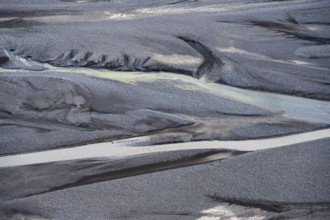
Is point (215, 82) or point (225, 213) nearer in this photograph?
point (225, 213)

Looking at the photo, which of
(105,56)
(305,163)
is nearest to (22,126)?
(105,56)

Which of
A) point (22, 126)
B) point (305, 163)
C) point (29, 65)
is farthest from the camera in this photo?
point (29, 65)

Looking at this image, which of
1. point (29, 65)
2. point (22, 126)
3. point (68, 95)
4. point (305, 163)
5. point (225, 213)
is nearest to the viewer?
point (225, 213)

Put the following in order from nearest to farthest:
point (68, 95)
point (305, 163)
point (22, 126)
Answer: point (305, 163) → point (22, 126) → point (68, 95)

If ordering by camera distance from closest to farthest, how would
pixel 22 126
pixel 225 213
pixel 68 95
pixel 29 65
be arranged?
pixel 225 213 → pixel 22 126 → pixel 68 95 → pixel 29 65

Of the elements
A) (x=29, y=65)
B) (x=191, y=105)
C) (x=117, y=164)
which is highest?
(x=29, y=65)

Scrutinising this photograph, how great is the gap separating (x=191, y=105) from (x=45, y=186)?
30.8 inches

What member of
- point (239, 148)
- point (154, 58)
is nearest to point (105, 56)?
point (154, 58)

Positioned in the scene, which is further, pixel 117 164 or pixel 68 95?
pixel 68 95

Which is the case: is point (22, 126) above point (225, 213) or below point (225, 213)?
above

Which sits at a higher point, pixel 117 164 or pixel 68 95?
pixel 68 95

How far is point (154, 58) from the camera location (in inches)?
97.0

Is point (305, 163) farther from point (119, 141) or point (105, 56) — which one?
point (105, 56)

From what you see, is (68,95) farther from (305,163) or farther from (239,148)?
(305,163)
